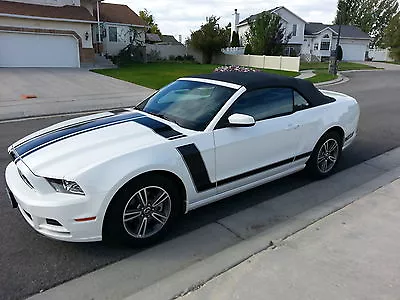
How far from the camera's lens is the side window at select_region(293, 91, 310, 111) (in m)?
4.17

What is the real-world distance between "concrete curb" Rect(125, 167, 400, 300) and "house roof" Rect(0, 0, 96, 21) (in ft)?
78.3

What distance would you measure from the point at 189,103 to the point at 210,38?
31875 millimetres

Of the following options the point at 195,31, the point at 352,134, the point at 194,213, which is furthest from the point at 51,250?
the point at 195,31

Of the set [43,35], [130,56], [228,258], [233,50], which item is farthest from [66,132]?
[233,50]

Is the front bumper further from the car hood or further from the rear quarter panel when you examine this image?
the rear quarter panel

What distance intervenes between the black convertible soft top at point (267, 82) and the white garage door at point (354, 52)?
172ft

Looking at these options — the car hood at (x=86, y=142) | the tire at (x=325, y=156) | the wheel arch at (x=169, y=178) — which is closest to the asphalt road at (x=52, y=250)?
the tire at (x=325, y=156)

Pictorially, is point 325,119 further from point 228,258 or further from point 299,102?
point 228,258

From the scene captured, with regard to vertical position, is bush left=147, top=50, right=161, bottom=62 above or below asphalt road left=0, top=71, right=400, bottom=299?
above

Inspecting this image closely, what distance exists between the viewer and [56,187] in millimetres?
2637

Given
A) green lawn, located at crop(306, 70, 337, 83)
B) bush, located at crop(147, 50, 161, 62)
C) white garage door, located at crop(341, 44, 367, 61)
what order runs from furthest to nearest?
white garage door, located at crop(341, 44, 367, 61) → bush, located at crop(147, 50, 161, 62) → green lawn, located at crop(306, 70, 337, 83)

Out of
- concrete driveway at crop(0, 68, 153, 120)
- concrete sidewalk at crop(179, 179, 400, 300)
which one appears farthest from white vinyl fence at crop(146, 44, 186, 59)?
concrete sidewalk at crop(179, 179, 400, 300)

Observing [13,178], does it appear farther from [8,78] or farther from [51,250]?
[8,78]

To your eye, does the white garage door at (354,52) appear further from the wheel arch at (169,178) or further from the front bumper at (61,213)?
the front bumper at (61,213)
